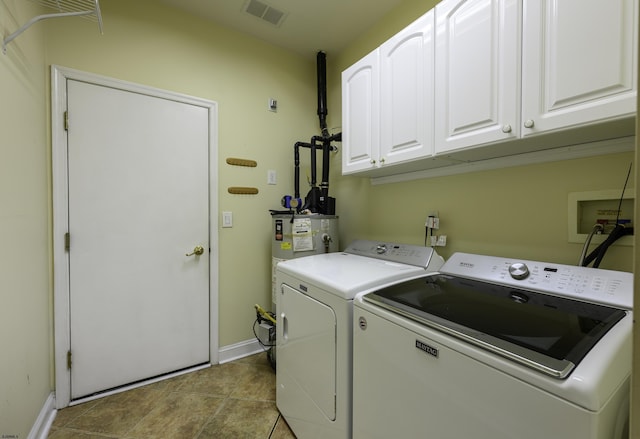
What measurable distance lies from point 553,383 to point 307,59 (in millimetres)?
2857

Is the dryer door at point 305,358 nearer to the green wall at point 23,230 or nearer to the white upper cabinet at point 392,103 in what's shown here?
the white upper cabinet at point 392,103

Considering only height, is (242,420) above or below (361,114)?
below

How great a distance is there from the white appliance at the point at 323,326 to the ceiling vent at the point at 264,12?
1852mm

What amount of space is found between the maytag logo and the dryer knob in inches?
23.6

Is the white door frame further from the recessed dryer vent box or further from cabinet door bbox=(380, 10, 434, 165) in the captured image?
the recessed dryer vent box

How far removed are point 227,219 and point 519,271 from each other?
1915 millimetres

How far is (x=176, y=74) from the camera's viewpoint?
6.53ft

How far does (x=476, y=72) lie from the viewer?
1157 millimetres

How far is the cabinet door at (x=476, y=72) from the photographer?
105cm

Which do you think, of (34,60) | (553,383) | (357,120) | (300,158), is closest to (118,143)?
(34,60)

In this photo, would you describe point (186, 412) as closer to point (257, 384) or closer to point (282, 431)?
point (257, 384)

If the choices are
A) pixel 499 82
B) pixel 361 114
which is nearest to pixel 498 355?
pixel 499 82

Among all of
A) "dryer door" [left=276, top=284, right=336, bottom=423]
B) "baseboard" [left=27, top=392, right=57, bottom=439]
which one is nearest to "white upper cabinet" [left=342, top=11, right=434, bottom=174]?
"dryer door" [left=276, top=284, right=336, bottom=423]

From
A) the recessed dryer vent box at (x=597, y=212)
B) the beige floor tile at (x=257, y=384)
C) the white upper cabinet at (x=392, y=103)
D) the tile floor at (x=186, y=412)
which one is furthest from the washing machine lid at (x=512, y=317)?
Answer: the beige floor tile at (x=257, y=384)
